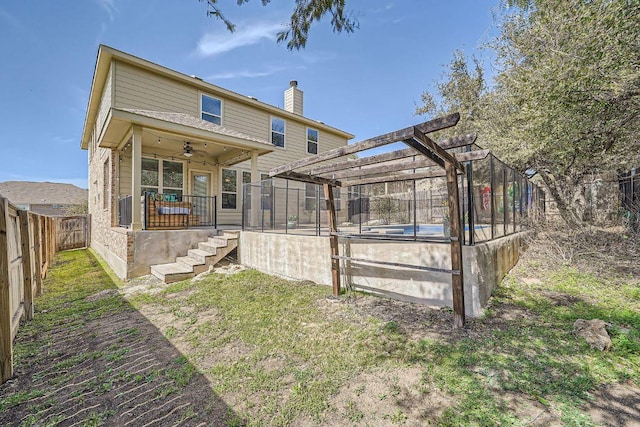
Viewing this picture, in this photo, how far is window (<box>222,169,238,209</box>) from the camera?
1073 cm

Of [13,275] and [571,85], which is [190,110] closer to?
[13,275]

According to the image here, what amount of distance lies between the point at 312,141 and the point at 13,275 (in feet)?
38.5

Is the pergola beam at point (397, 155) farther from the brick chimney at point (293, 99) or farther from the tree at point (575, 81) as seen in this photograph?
the brick chimney at point (293, 99)

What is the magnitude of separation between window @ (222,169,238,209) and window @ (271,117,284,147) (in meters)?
2.46

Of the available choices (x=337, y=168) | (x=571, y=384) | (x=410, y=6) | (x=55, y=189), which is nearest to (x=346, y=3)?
(x=337, y=168)

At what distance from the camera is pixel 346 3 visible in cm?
383

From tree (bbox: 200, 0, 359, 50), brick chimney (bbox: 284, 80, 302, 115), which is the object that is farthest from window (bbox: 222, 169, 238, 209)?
tree (bbox: 200, 0, 359, 50)

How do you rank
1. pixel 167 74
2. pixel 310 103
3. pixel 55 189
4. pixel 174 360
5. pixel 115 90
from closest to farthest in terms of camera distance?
pixel 174 360, pixel 115 90, pixel 167 74, pixel 310 103, pixel 55 189

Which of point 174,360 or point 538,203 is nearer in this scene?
point 174,360

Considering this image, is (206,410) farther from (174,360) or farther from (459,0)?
(459,0)

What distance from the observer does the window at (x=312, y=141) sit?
13.4 meters

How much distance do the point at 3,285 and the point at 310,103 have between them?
1345 centimetres

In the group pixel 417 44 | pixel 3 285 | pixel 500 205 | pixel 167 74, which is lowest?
pixel 3 285

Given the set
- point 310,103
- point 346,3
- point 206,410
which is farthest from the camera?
point 310,103
